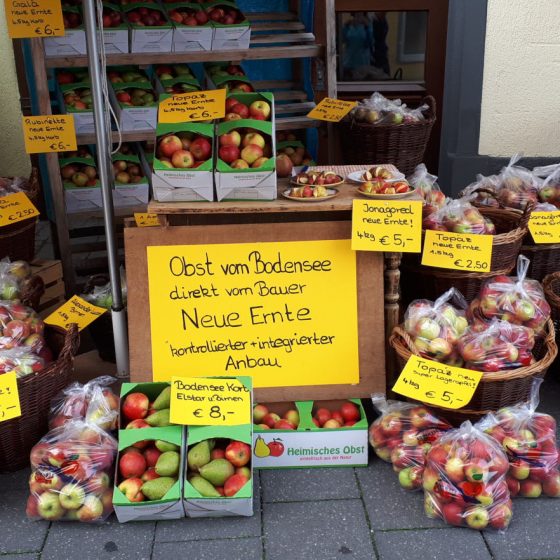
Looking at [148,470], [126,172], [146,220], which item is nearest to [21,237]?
[146,220]

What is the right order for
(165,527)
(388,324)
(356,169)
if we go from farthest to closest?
(356,169) → (388,324) → (165,527)

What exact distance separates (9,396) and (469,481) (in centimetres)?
159

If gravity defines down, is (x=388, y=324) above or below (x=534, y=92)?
below

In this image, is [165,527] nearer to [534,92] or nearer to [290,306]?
[290,306]

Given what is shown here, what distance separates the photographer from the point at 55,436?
2512 millimetres

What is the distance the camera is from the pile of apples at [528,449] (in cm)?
247

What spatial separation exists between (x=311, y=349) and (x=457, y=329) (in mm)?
572

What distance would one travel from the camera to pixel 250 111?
9.51 feet

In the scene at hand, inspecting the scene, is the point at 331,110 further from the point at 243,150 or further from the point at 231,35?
the point at 243,150

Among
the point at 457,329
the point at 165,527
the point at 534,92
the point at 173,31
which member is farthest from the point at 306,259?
the point at 534,92

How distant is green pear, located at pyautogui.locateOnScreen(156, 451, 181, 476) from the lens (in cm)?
236

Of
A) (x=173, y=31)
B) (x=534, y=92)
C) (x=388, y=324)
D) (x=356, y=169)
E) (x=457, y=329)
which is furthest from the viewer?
(x=534, y=92)

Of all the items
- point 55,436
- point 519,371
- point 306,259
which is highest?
point 306,259

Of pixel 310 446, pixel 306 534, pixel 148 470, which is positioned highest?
pixel 148 470
